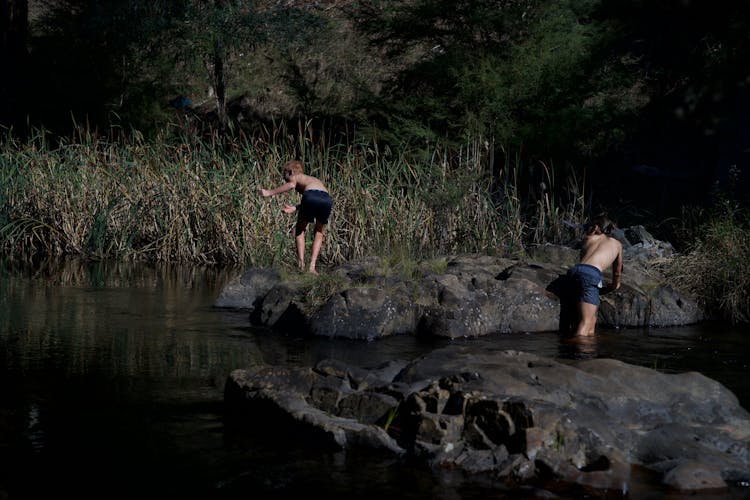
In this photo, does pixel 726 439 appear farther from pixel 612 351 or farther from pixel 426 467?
pixel 612 351

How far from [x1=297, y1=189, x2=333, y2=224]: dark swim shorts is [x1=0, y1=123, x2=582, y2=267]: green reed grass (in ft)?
3.25

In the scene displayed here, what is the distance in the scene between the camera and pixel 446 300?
38.2ft

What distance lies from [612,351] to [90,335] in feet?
15.7

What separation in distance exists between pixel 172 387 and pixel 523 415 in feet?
9.89

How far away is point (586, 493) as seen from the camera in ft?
20.2

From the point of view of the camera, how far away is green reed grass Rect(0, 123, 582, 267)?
1520cm

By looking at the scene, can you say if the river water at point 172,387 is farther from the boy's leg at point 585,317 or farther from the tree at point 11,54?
the tree at point 11,54

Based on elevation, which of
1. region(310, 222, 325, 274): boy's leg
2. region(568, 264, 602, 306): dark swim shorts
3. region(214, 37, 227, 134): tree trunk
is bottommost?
region(568, 264, 602, 306): dark swim shorts

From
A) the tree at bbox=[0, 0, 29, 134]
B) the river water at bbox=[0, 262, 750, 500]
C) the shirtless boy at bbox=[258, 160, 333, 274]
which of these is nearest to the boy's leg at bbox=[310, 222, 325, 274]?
the shirtless boy at bbox=[258, 160, 333, 274]

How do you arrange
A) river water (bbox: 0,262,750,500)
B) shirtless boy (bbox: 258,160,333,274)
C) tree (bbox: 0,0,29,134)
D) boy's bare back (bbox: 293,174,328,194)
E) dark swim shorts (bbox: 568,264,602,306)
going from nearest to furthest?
river water (bbox: 0,262,750,500) < dark swim shorts (bbox: 568,264,602,306) < shirtless boy (bbox: 258,160,333,274) < boy's bare back (bbox: 293,174,328,194) < tree (bbox: 0,0,29,134)

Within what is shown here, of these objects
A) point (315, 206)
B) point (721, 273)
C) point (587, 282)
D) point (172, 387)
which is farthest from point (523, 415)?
point (315, 206)

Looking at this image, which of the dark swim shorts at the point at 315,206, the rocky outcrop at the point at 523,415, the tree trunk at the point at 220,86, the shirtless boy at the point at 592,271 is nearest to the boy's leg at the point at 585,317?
the shirtless boy at the point at 592,271

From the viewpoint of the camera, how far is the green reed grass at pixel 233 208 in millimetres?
15203

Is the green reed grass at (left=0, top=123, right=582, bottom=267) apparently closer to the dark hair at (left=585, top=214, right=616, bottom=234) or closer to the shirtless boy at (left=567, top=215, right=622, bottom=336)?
the dark hair at (left=585, top=214, right=616, bottom=234)
